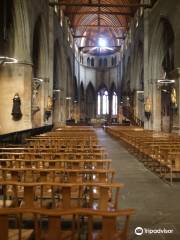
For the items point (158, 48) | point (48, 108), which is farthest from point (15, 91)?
point (158, 48)

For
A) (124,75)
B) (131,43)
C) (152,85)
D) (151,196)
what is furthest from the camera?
(124,75)

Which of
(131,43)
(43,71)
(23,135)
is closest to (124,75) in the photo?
(131,43)

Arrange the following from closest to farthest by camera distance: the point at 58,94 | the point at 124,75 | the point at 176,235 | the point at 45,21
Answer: the point at 176,235
the point at 45,21
the point at 58,94
the point at 124,75

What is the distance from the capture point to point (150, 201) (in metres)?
6.61

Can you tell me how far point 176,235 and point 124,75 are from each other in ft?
151

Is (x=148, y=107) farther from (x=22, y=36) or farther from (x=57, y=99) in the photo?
(x=22, y=36)

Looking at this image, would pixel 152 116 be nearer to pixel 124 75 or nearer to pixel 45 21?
pixel 45 21

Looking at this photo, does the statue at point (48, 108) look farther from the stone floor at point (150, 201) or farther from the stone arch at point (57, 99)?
the stone floor at point (150, 201)

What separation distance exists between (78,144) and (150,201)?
215 inches

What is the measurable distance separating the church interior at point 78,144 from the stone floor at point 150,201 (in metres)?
0.02

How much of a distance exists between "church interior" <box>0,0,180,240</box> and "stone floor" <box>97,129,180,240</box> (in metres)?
0.02

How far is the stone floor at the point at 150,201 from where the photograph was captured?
501cm

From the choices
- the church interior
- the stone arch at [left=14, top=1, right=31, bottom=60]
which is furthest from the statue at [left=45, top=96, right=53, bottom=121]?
the stone arch at [left=14, top=1, right=31, bottom=60]

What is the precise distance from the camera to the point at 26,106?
21625 mm
